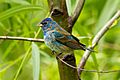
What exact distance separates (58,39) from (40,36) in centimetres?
28

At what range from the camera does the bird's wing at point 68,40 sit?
154 centimetres

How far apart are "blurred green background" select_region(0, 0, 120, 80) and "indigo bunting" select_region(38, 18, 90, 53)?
0.08m

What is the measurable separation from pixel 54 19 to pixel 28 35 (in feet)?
2.26

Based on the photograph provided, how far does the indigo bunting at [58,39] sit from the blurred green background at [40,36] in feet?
0.27

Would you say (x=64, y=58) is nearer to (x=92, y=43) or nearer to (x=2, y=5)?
(x=92, y=43)

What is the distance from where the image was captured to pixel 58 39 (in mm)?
1645

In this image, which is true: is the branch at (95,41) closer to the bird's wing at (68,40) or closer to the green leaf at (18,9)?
the bird's wing at (68,40)

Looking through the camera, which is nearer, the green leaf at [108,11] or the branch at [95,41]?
the branch at [95,41]

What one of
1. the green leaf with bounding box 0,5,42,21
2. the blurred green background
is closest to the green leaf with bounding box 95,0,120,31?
the blurred green background

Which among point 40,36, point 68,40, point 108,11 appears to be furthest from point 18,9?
point 108,11

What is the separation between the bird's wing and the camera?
1.54 meters

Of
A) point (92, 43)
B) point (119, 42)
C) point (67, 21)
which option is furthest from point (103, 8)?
point (67, 21)

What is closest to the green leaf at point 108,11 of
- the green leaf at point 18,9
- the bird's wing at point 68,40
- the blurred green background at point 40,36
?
the blurred green background at point 40,36

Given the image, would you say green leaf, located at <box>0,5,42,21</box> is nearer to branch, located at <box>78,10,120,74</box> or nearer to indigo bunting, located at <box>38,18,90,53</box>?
indigo bunting, located at <box>38,18,90,53</box>
